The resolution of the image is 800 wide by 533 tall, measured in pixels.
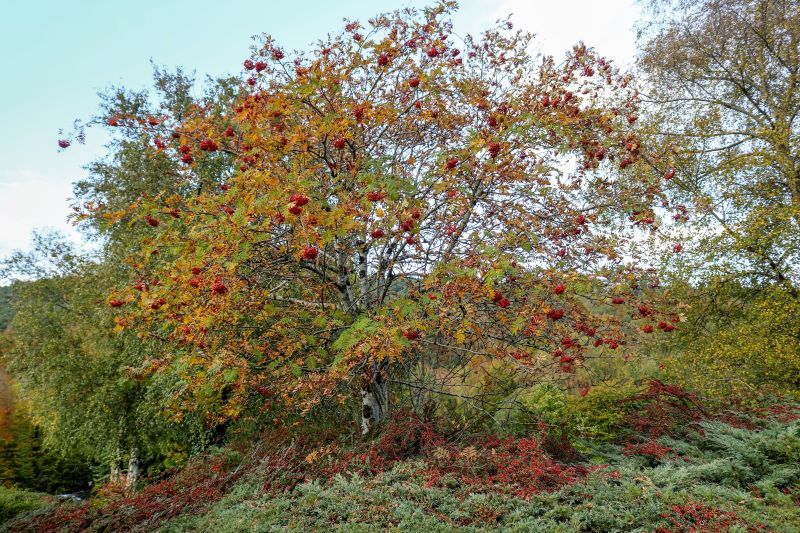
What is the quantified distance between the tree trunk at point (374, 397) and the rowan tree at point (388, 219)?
3 cm

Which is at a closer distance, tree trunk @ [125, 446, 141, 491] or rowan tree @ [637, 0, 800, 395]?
rowan tree @ [637, 0, 800, 395]

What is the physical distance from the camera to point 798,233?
8062mm

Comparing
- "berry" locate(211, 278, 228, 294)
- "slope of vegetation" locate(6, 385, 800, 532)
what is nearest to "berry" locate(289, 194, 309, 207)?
"berry" locate(211, 278, 228, 294)

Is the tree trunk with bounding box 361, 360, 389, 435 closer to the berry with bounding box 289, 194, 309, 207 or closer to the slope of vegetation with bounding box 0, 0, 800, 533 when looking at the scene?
the slope of vegetation with bounding box 0, 0, 800, 533

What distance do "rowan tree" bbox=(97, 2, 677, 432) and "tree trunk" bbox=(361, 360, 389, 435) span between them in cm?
3

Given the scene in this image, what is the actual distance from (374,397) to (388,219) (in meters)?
2.98

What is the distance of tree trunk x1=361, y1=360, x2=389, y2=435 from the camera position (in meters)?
5.55

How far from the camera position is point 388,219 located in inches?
150

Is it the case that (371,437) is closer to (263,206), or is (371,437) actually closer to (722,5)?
(263,206)

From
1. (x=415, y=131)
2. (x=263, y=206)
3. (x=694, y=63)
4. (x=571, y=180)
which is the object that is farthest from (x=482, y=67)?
(x=694, y=63)

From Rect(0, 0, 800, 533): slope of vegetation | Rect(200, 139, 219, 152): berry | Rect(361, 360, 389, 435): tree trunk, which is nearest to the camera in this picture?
Rect(0, 0, 800, 533): slope of vegetation

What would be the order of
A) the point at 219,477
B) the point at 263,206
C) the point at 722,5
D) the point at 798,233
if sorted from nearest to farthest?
1. the point at 263,206
2. the point at 219,477
3. the point at 798,233
4. the point at 722,5

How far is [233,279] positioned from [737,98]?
39.9ft

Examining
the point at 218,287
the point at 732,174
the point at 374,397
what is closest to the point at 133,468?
the point at 374,397
